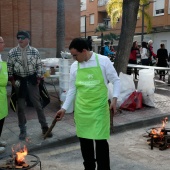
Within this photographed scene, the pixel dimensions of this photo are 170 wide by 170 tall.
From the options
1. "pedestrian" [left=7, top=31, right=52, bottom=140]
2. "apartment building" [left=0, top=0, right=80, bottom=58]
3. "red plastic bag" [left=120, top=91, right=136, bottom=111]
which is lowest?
"red plastic bag" [left=120, top=91, right=136, bottom=111]

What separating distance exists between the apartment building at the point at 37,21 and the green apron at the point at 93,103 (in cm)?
974

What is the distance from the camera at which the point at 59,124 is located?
19.4 ft

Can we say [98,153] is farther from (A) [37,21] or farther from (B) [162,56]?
(A) [37,21]

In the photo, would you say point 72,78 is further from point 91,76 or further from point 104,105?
point 104,105

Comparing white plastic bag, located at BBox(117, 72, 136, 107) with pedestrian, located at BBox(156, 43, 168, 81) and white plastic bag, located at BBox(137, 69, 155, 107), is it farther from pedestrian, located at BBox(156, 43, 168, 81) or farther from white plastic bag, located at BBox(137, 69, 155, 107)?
pedestrian, located at BBox(156, 43, 168, 81)

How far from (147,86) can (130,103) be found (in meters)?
0.65

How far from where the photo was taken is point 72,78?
3395mm

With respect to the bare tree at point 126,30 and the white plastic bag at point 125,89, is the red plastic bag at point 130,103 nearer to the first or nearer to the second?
the white plastic bag at point 125,89

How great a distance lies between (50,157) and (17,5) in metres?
9.62

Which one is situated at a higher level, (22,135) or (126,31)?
(126,31)

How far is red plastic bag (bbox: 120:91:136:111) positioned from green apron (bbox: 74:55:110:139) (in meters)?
3.95

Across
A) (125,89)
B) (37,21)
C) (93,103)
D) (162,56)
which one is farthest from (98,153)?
(37,21)

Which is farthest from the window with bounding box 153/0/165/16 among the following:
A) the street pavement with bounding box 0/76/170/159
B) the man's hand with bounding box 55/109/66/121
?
the man's hand with bounding box 55/109/66/121

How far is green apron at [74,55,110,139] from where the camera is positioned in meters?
3.17
